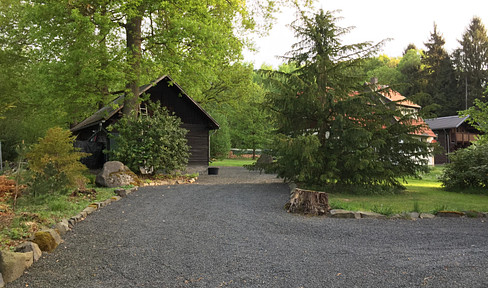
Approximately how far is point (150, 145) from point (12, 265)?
35.5ft

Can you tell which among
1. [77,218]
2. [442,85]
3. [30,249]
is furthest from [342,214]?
[442,85]

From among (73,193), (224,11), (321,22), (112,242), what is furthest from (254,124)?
(112,242)

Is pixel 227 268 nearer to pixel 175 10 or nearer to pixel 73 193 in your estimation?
pixel 73 193

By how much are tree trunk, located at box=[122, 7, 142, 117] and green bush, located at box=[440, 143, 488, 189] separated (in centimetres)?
1362

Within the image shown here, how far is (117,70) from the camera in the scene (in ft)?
50.2

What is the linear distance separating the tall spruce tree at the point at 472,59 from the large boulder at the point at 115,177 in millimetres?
50020

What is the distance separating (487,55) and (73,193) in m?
58.7

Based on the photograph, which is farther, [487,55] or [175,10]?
[487,55]

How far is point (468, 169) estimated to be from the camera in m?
13.4

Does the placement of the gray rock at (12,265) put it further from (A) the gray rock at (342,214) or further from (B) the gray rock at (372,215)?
(B) the gray rock at (372,215)

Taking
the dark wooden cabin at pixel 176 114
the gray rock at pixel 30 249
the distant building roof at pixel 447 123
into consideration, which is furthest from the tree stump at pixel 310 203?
the distant building roof at pixel 447 123

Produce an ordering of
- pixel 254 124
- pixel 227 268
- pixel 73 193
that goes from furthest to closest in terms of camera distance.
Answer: pixel 254 124, pixel 73 193, pixel 227 268

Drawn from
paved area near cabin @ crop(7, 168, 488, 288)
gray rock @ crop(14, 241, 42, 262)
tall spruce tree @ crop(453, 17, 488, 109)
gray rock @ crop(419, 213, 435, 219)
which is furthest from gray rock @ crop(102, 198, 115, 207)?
tall spruce tree @ crop(453, 17, 488, 109)

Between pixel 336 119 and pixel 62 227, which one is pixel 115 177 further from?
pixel 336 119
